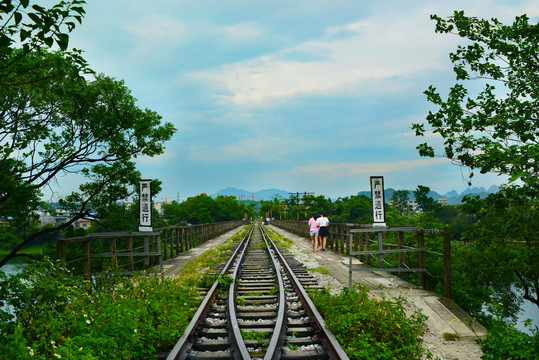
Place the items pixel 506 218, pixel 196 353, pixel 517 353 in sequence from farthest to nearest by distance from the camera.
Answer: pixel 506 218, pixel 196 353, pixel 517 353

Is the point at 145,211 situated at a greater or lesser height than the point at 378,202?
lesser

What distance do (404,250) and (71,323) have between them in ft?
21.2

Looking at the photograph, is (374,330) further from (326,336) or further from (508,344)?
(508,344)

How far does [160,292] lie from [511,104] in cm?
859

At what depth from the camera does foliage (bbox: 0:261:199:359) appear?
11.6ft

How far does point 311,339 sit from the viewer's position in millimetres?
4746

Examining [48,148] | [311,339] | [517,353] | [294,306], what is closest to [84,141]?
[48,148]

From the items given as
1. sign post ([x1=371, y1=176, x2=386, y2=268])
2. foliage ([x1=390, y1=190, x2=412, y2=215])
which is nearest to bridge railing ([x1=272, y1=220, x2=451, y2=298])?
sign post ([x1=371, y1=176, x2=386, y2=268])

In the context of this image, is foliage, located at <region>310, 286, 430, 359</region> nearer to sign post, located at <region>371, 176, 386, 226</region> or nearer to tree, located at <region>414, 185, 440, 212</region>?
sign post, located at <region>371, 176, 386, 226</region>

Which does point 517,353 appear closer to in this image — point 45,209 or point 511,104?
point 511,104

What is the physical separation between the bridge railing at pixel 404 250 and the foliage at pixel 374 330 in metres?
2.10

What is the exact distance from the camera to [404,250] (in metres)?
8.03

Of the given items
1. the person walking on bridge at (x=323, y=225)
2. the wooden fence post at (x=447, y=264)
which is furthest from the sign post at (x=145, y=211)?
the person walking on bridge at (x=323, y=225)

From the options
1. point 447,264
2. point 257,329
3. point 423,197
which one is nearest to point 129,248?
point 257,329
